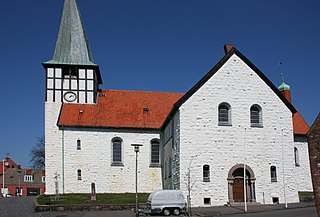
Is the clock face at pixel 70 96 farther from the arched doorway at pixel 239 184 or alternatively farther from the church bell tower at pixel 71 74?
the arched doorway at pixel 239 184

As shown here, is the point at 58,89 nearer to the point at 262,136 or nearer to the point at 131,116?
the point at 131,116

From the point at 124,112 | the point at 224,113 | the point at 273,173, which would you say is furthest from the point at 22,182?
the point at 273,173

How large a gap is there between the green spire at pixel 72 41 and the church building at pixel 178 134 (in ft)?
0.37

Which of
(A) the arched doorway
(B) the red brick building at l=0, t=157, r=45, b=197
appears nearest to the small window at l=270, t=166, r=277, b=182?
(A) the arched doorway

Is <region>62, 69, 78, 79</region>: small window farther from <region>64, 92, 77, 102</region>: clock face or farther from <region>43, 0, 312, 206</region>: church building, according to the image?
<region>64, 92, 77, 102</region>: clock face

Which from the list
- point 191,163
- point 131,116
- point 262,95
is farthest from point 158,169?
point 262,95

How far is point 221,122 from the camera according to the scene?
3694 cm

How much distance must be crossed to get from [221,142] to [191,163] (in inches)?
120

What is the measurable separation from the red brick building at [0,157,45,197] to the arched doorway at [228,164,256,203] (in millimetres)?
70935

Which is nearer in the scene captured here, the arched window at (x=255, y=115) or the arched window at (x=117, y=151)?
the arched window at (x=255, y=115)

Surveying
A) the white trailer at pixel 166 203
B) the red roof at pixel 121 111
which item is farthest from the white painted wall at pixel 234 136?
the red roof at pixel 121 111

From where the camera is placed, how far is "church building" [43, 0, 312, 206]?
119 ft

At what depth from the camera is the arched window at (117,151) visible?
4652 cm

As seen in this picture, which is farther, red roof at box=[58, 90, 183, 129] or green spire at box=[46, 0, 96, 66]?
green spire at box=[46, 0, 96, 66]
